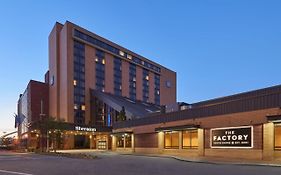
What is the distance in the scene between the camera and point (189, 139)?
39656 millimetres

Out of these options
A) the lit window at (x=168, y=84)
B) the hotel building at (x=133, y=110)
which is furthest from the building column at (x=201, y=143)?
the lit window at (x=168, y=84)

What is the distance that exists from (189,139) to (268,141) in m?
12.6

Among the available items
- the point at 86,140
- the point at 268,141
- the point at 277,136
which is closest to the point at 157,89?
the point at 86,140

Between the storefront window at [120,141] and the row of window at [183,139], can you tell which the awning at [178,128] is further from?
Result: the storefront window at [120,141]

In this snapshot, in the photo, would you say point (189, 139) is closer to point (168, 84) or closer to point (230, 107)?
point (230, 107)

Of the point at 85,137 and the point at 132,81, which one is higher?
the point at 132,81

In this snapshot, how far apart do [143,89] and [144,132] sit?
237 ft

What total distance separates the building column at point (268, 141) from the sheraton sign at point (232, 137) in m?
1.89

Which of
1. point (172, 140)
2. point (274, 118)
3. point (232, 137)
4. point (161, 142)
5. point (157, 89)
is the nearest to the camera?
point (274, 118)

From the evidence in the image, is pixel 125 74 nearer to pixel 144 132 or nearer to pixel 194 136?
pixel 144 132

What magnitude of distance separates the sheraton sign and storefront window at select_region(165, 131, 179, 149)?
7.53 meters

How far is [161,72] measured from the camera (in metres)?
135

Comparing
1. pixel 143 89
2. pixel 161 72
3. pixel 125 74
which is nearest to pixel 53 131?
pixel 125 74

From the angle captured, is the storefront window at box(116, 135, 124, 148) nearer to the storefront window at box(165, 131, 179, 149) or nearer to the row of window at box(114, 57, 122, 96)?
the storefront window at box(165, 131, 179, 149)
